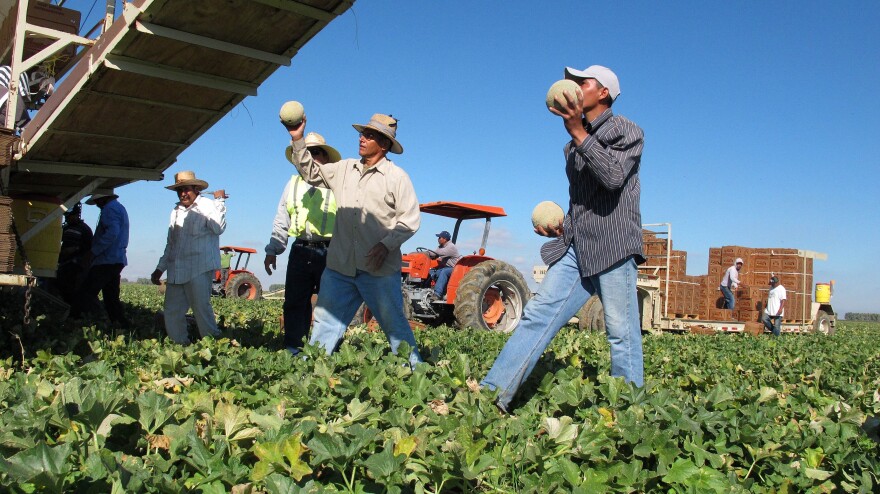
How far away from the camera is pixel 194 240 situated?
6477 millimetres

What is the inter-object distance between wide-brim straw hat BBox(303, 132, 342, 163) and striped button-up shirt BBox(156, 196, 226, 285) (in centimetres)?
119

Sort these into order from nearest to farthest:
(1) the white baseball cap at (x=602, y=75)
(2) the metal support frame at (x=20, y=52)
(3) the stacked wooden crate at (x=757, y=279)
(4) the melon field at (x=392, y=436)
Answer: (4) the melon field at (x=392, y=436) < (1) the white baseball cap at (x=602, y=75) < (2) the metal support frame at (x=20, y=52) < (3) the stacked wooden crate at (x=757, y=279)

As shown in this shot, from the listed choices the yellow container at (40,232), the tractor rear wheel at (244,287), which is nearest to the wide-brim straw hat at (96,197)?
the yellow container at (40,232)

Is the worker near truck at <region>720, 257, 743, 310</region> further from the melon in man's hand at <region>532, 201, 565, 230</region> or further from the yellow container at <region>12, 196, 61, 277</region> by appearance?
the yellow container at <region>12, 196, 61, 277</region>

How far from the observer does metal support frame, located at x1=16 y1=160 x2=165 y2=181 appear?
→ 5703 millimetres

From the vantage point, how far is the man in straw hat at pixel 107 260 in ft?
26.0

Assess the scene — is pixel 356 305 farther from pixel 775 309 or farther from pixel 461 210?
pixel 775 309

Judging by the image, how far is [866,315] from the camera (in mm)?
75125

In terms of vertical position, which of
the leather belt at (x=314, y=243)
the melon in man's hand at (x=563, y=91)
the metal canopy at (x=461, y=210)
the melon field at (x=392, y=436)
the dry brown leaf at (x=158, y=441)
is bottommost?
the dry brown leaf at (x=158, y=441)

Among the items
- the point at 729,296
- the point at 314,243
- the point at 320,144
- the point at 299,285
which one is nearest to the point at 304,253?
the point at 314,243

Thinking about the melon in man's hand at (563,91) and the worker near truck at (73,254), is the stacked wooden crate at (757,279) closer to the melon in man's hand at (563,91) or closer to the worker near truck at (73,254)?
the worker near truck at (73,254)

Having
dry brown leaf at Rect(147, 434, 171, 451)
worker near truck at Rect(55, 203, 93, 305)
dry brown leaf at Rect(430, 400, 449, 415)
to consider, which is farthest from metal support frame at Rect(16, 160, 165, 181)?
dry brown leaf at Rect(430, 400, 449, 415)

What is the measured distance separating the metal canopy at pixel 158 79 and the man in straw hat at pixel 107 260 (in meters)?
1.59

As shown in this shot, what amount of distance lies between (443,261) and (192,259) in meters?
5.42
